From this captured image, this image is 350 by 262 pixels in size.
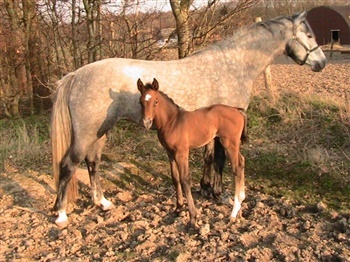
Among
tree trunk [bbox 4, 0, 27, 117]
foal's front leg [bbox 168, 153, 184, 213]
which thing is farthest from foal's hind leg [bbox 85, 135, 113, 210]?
tree trunk [bbox 4, 0, 27, 117]

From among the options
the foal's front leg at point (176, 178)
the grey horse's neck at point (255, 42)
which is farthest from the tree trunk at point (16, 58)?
the foal's front leg at point (176, 178)

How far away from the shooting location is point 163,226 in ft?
12.4

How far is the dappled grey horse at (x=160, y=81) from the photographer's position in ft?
13.0

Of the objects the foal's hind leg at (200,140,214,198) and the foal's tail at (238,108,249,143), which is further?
the foal's hind leg at (200,140,214,198)

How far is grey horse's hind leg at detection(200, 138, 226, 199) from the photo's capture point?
4.46 meters

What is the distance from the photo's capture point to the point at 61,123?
162 inches

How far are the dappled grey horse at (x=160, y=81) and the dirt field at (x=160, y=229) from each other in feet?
0.97

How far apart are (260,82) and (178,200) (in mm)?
6126

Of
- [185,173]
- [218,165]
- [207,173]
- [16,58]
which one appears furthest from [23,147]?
[185,173]

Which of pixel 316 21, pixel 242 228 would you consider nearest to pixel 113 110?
pixel 242 228

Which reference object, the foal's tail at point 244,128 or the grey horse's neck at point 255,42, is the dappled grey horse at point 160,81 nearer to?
the grey horse's neck at point 255,42

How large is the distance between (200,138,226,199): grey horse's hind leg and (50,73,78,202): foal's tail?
1.51 meters

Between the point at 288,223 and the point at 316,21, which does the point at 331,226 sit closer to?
the point at 288,223

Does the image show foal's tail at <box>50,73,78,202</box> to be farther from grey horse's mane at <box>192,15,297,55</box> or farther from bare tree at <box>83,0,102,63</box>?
bare tree at <box>83,0,102,63</box>
